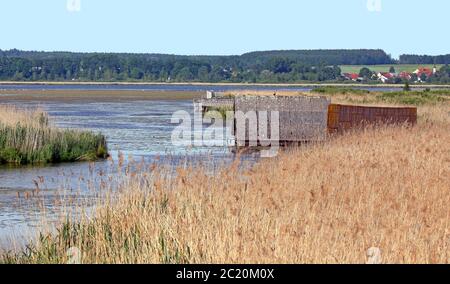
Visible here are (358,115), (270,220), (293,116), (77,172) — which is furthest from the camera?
(293,116)

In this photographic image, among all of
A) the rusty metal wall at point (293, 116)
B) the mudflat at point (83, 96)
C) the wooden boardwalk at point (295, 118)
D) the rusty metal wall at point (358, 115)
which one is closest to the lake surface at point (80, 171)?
the wooden boardwalk at point (295, 118)

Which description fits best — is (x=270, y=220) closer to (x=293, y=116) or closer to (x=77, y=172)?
(x=77, y=172)

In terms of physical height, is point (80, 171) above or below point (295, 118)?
above

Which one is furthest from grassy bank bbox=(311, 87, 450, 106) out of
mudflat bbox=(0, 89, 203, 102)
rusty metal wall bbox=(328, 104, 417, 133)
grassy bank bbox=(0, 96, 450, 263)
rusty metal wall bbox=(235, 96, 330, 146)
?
grassy bank bbox=(0, 96, 450, 263)

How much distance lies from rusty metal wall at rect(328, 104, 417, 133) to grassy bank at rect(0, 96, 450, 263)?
1567 centimetres

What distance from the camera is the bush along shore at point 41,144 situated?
2681cm

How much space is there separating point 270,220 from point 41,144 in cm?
1744

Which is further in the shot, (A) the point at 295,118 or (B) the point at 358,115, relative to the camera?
(A) the point at 295,118

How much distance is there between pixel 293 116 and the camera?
116ft

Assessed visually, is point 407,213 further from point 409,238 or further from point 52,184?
point 52,184

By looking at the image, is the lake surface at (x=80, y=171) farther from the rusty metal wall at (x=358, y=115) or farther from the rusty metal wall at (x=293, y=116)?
the rusty metal wall at (x=358, y=115)

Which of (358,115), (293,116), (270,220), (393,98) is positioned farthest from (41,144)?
(393,98)

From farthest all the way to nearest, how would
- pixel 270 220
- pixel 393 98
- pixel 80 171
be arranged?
pixel 393 98 < pixel 80 171 < pixel 270 220
